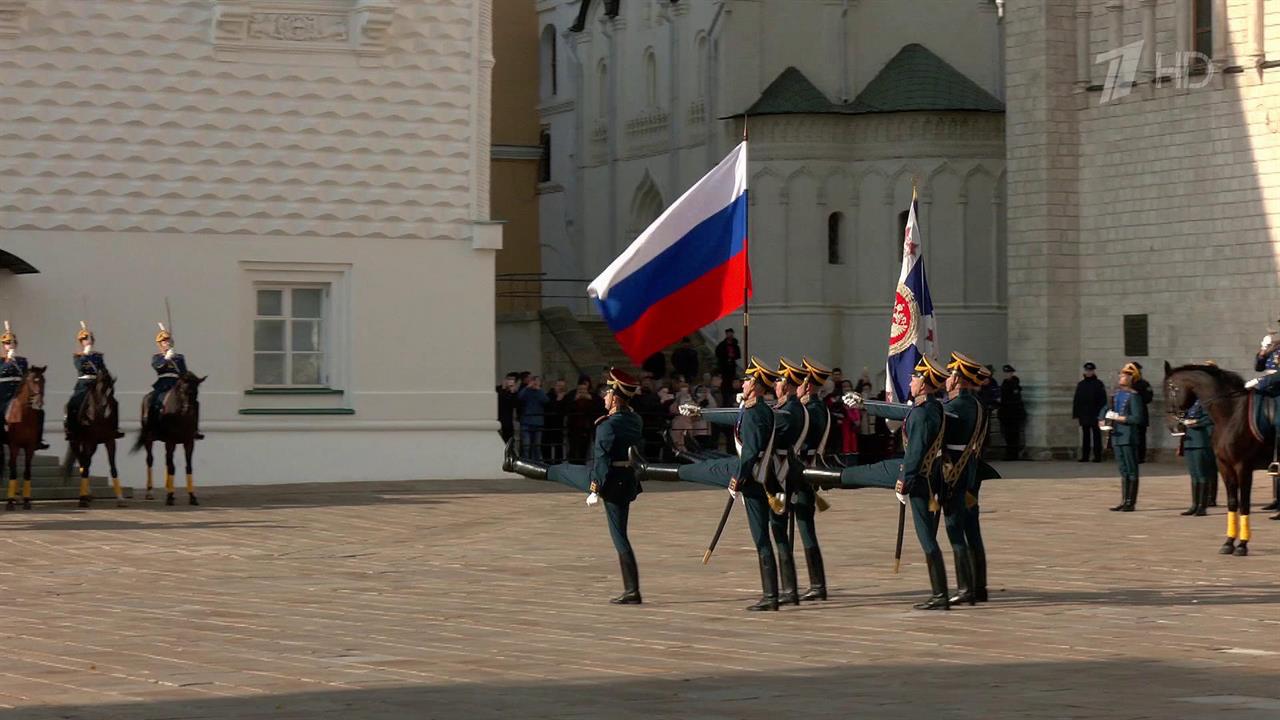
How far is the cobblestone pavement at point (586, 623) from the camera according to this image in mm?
11055

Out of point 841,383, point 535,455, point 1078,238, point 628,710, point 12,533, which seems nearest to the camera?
point 628,710

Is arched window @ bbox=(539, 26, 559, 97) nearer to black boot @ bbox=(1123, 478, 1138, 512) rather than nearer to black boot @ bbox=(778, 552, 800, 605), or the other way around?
black boot @ bbox=(1123, 478, 1138, 512)

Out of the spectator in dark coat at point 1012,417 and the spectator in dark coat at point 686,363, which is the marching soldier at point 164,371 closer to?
the spectator in dark coat at point 686,363

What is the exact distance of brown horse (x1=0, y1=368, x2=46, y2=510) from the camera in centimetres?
2436

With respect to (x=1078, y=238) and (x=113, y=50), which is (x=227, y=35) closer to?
(x=113, y=50)

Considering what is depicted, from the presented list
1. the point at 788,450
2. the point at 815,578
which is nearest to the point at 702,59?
the point at 815,578

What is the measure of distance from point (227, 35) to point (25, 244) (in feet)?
12.2

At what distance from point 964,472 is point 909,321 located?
4.77 m

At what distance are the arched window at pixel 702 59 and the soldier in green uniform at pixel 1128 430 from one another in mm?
26232

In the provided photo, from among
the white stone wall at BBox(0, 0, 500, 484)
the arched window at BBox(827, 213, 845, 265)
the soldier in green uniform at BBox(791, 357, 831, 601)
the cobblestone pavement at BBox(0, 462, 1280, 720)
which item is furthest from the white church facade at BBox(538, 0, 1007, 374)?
the soldier in green uniform at BBox(791, 357, 831, 601)

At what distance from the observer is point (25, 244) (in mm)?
28547

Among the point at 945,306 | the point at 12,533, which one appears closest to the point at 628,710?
the point at 12,533

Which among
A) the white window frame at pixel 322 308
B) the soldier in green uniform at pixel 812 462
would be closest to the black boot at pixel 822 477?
the soldier in green uniform at pixel 812 462

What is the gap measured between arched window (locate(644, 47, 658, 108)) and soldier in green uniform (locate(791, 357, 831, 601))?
1513 inches
